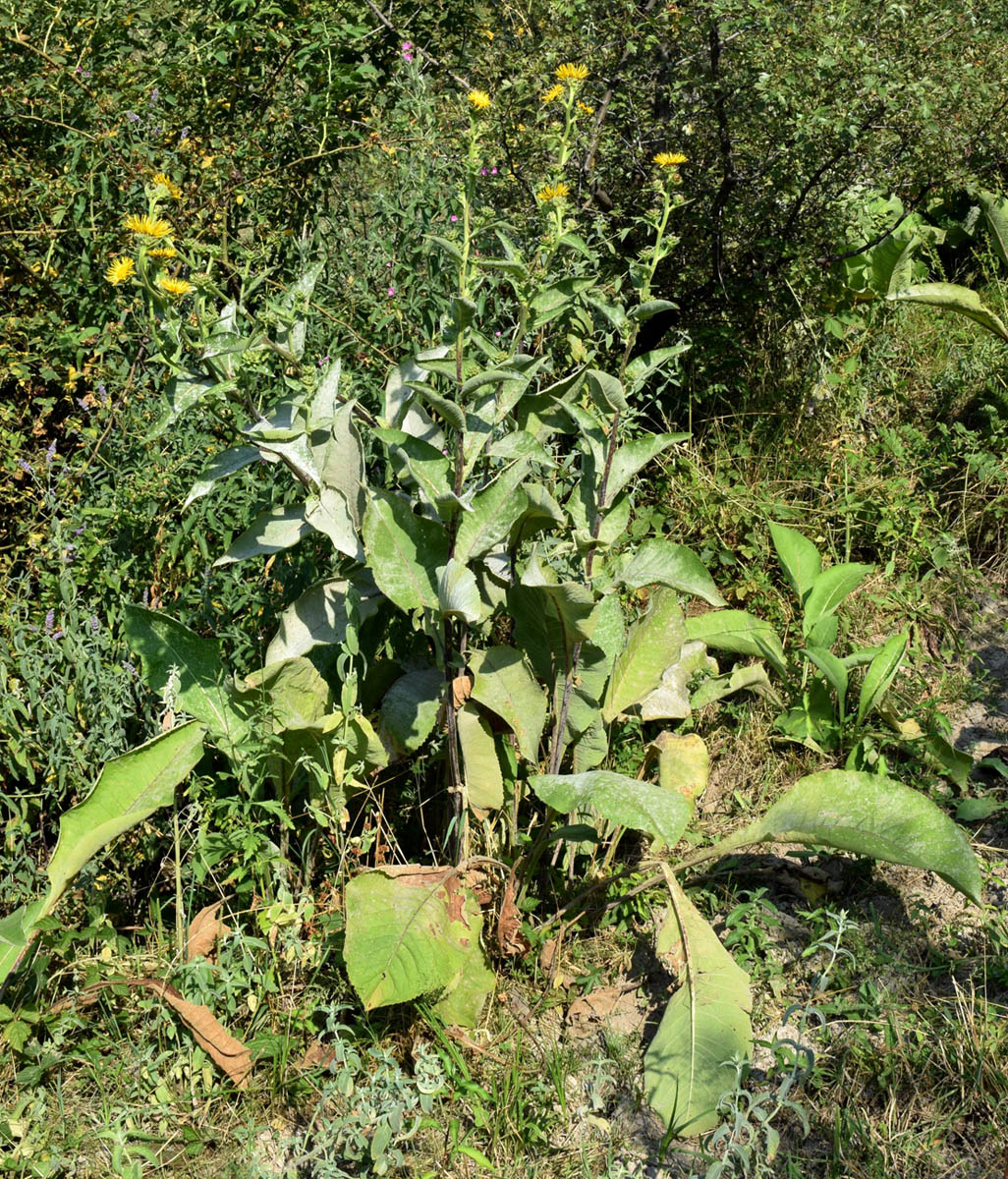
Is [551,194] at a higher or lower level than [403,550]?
higher

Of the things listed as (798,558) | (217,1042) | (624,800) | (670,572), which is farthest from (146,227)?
(798,558)

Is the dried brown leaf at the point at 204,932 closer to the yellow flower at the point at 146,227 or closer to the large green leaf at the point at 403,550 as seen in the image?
the large green leaf at the point at 403,550

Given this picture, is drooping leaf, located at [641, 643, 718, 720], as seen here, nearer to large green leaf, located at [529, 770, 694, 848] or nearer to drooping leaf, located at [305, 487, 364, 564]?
large green leaf, located at [529, 770, 694, 848]

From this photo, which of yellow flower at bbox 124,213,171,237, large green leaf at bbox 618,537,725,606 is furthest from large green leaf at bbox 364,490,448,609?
yellow flower at bbox 124,213,171,237

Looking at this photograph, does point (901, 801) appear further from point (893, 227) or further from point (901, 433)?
point (893, 227)

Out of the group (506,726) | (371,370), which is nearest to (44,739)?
(506,726)

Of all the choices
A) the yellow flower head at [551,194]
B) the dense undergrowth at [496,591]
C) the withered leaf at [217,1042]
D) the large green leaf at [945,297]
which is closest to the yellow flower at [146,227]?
the dense undergrowth at [496,591]

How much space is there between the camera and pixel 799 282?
14.1 ft

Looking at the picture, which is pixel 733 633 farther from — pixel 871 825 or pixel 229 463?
pixel 229 463

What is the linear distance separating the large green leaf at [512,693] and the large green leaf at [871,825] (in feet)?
1.71

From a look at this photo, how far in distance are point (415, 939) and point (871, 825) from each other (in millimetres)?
989

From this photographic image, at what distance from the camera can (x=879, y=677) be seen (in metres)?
3.23

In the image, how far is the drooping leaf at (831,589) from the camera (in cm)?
347

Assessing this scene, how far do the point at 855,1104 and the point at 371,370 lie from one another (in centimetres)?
232
